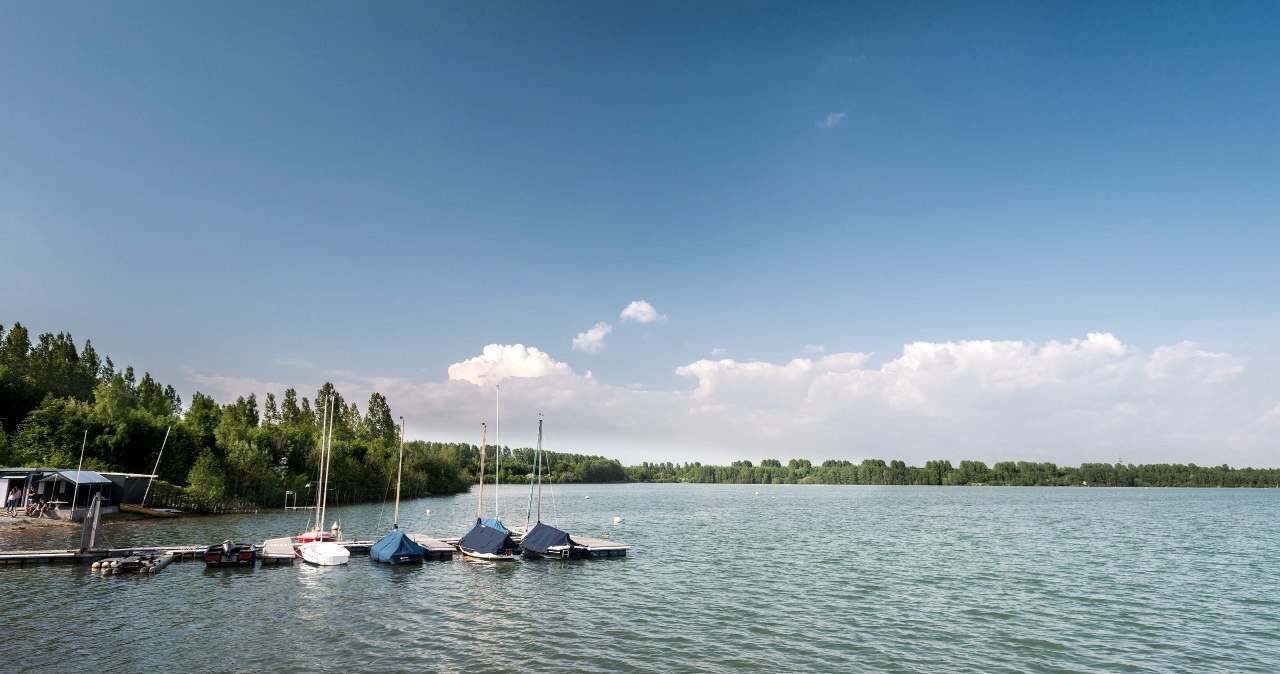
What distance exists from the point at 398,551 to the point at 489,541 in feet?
22.4

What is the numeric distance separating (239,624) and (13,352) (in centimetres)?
11309

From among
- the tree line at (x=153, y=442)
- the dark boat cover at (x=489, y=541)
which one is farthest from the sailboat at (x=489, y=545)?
the tree line at (x=153, y=442)

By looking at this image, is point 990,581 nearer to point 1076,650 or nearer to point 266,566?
point 1076,650

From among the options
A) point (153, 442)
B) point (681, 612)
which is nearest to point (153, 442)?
point (153, 442)

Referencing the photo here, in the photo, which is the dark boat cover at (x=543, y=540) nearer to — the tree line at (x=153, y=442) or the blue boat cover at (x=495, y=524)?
the blue boat cover at (x=495, y=524)

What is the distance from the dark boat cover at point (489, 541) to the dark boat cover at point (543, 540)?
1.36m

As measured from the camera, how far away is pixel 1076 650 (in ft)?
92.9

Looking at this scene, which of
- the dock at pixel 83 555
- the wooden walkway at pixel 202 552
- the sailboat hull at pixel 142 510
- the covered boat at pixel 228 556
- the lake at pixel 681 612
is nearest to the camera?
the lake at pixel 681 612

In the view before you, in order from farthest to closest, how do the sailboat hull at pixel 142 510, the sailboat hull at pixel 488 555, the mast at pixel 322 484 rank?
the sailboat hull at pixel 142 510
the mast at pixel 322 484
the sailboat hull at pixel 488 555

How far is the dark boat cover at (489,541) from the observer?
5091cm

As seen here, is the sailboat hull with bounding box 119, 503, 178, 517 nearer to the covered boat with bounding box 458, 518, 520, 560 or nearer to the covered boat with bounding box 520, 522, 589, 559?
the covered boat with bounding box 458, 518, 520, 560

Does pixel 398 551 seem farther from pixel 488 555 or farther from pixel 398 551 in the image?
pixel 488 555

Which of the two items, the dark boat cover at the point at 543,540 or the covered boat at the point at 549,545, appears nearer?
the dark boat cover at the point at 543,540

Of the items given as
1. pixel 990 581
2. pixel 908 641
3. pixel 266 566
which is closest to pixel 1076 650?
pixel 908 641
